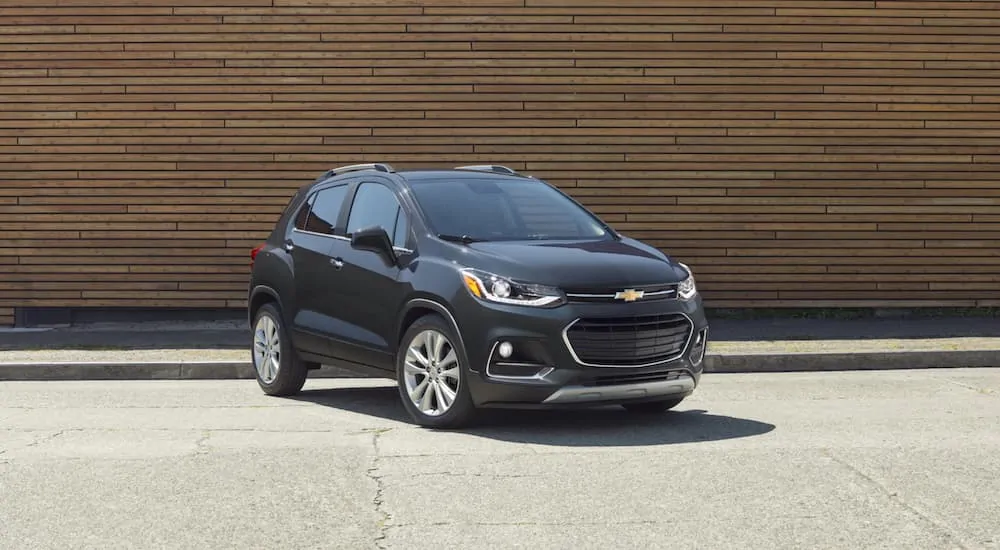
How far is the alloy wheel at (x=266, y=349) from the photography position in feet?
35.5

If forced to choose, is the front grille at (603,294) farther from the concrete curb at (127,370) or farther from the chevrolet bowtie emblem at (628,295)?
the concrete curb at (127,370)

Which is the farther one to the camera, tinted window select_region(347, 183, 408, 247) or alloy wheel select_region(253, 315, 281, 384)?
alloy wheel select_region(253, 315, 281, 384)

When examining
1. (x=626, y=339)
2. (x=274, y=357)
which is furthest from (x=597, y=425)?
(x=274, y=357)

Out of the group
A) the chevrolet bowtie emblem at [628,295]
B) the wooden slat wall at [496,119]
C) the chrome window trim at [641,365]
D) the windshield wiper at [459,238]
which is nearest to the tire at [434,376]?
the windshield wiper at [459,238]

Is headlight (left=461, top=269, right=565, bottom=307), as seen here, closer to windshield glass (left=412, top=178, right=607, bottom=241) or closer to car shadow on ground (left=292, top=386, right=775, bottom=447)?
windshield glass (left=412, top=178, right=607, bottom=241)

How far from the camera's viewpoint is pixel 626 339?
8508 mm

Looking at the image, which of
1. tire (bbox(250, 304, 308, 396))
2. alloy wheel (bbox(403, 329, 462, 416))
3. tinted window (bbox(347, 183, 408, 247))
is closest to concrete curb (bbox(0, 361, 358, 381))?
tire (bbox(250, 304, 308, 396))

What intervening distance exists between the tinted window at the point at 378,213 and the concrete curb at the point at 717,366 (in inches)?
104

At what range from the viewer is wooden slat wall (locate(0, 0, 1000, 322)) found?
53.2 feet

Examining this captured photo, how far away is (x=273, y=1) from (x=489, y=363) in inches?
353

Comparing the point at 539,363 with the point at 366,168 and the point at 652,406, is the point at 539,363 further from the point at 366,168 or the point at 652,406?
the point at 366,168

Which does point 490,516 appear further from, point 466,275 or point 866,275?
point 866,275

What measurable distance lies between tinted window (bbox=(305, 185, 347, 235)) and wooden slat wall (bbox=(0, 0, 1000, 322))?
569 centimetres

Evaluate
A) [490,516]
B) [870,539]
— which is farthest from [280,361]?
[870,539]
